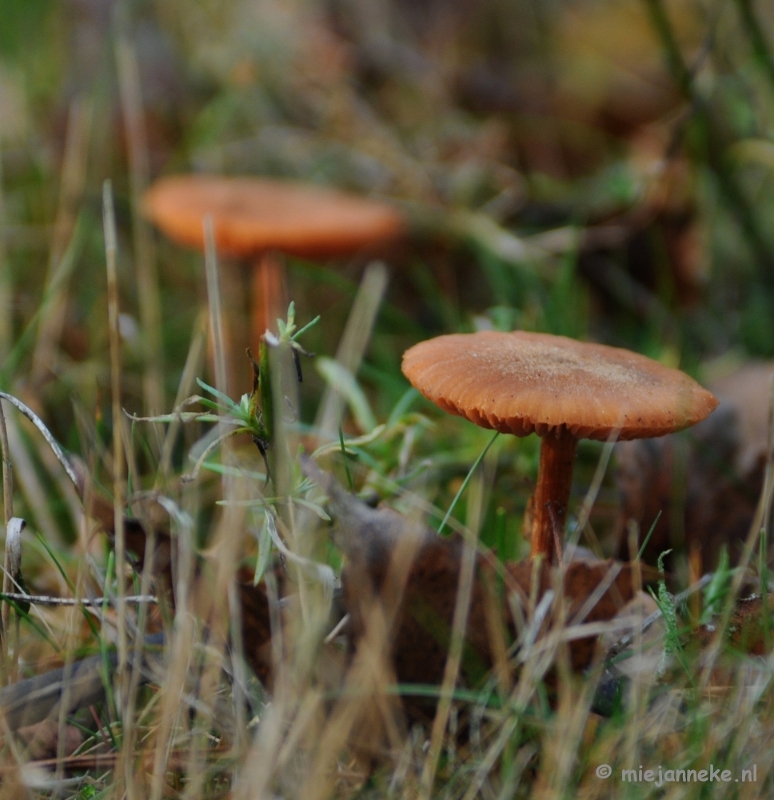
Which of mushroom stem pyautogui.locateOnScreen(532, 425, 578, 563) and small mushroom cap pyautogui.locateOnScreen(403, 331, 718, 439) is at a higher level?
small mushroom cap pyautogui.locateOnScreen(403, 331, 718, 439)

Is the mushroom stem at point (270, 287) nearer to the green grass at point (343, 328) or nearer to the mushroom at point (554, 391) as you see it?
the green grass at point (343, 328)

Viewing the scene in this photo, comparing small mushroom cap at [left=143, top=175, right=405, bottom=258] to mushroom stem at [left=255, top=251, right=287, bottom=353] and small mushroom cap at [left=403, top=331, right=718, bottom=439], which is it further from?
small mushroom cap at [left=403, top=331, right=718, bottom=439]

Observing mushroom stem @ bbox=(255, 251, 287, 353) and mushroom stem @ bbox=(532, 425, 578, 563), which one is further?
mushroom stem @ bbox=(255, 251, 287, 353)

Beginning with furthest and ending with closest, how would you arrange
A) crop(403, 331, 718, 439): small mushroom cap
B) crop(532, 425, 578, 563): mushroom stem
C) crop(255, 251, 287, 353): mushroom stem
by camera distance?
1. crop(255, 251, 287, 353): mushroom stem
2. crop(532, 425, 578, 563): mushroom stem
3. crop(403, 331, 718, 439): small mushroom cap

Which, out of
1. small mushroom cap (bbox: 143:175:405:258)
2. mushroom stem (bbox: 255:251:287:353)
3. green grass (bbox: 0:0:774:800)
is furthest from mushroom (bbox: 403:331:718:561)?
mushroom stem (bbox: 255:251:287:353)

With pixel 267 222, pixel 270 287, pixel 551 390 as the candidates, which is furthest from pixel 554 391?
pixel 270 287

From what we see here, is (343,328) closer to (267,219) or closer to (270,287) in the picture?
(270,287)

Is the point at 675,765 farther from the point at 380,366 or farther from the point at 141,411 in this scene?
the point at 141,411
